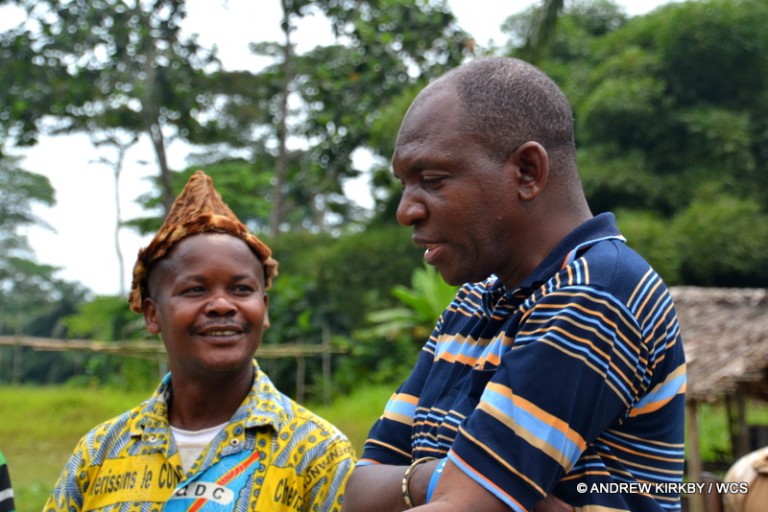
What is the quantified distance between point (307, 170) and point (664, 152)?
8.02 metres

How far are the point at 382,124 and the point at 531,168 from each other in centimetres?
1380

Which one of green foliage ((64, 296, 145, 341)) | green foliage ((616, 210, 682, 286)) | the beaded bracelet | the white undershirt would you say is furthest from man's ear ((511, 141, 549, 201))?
green foliage ((64, 296, 145, 341))

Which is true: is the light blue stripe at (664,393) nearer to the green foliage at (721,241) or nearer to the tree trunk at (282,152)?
the tree trunk at (282,152)

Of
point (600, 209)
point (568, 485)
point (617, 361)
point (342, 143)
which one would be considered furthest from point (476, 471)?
point (600, 209)

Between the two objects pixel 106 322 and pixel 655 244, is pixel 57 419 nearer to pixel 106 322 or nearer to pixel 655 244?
pixel 106 322

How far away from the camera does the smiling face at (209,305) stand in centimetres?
261

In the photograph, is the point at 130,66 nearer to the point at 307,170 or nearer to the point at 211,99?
the point at 211,99

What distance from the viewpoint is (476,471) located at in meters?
1.44

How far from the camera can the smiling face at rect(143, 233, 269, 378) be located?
8.55ft

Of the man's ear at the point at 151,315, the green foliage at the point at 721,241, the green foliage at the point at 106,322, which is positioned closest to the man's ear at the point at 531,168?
the man's ear at the point at 151,315

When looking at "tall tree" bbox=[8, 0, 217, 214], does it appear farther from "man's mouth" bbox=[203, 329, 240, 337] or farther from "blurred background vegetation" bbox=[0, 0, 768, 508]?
"man's mouth" bbox=[203, 329, 240, 337]

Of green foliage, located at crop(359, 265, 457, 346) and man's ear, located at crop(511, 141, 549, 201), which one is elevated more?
man's ear, located at crop(511, 141, 549, 201)

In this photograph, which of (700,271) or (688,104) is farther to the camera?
(688,104)

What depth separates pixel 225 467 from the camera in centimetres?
248
